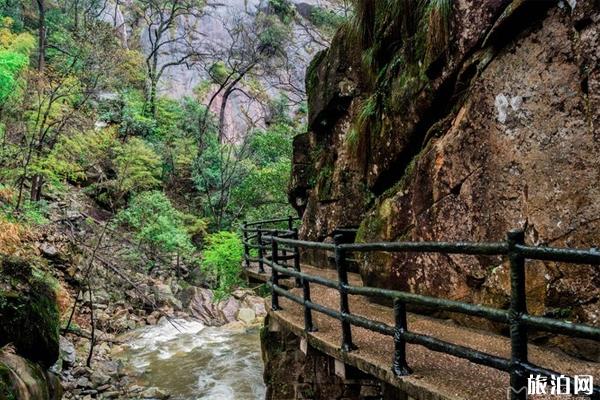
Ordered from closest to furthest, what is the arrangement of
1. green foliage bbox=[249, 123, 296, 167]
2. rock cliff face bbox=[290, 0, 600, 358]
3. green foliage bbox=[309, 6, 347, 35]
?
rock cliff face bbox=[290, 0, 600, 358], green foliage bbox=[249, 123, 296, 167], green foliage bbox=[309, 6, 347, 35]

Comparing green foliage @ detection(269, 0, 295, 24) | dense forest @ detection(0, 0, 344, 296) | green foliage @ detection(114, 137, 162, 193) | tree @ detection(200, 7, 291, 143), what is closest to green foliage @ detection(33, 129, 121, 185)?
dense forest @ detection(0, 0, 344, 296)

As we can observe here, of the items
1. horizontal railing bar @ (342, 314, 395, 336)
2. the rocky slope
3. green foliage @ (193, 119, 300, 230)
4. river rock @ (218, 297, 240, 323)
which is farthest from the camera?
green foliage @ (193, 119, 300, 230)

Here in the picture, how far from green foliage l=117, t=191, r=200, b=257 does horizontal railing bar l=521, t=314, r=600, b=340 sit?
14.5 m

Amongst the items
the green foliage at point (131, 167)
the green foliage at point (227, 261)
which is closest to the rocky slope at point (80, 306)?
the green foliage at point (227, 261)

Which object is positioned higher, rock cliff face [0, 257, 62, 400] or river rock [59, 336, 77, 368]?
rock cliff face [0, 257, 62, 400]

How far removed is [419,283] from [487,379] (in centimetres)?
188

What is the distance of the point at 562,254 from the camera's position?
6.81ft

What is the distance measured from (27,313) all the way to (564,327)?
7501 millimetres

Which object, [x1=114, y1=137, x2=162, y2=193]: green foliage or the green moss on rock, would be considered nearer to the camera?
the green moss on rock

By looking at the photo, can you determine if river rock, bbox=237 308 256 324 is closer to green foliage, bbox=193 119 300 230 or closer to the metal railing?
green foliage, bbox=193 119 300 230

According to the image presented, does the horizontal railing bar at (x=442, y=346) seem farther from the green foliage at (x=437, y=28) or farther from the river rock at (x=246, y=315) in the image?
the river rock at (x=246, y=315)

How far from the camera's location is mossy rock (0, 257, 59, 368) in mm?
6684

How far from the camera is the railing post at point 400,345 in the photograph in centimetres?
295

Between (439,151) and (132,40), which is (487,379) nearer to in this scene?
(439,151)
